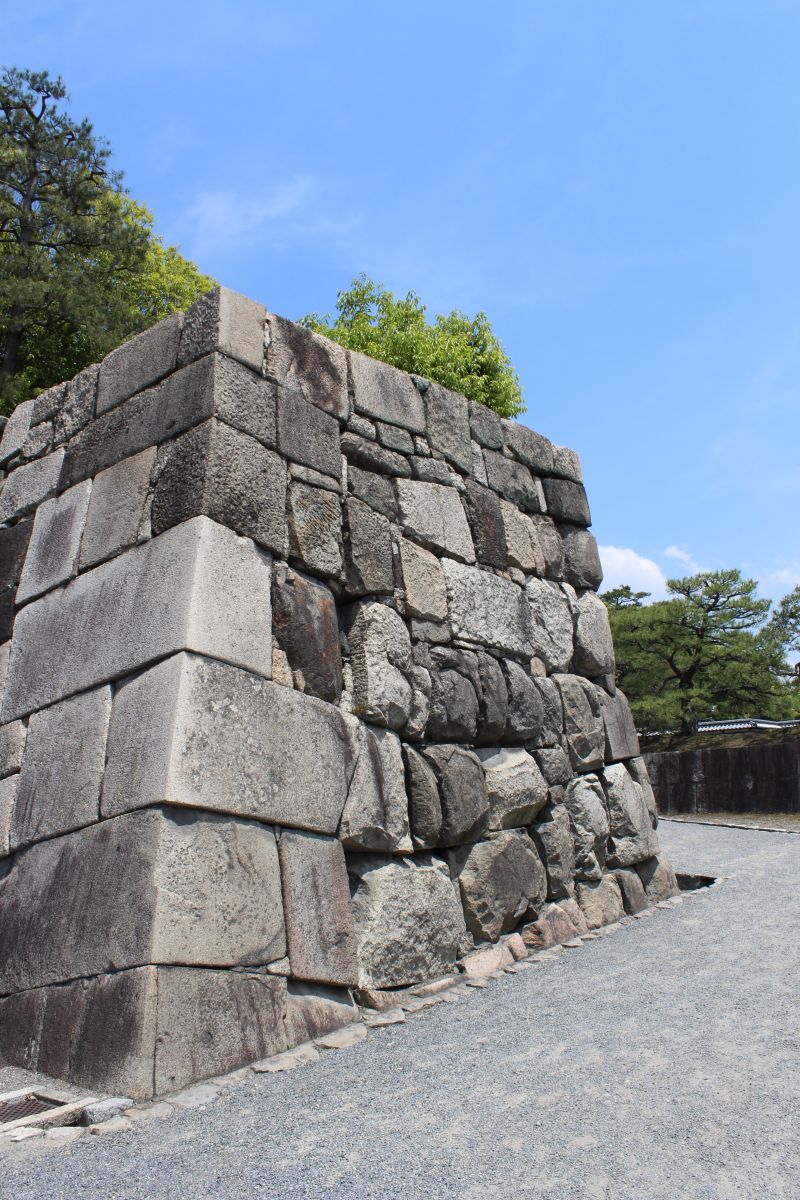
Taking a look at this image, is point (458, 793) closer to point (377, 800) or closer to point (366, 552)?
point (377, 800)

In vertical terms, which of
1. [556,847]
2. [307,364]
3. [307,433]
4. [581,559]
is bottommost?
[556,847]

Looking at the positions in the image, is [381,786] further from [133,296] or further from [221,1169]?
[133,296]

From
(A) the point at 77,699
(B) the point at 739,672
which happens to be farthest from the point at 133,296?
(A) the point at 77,699

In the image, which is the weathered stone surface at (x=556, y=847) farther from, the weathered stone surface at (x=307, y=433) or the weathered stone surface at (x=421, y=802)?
the weathered stone surface at (x=307, y=433)

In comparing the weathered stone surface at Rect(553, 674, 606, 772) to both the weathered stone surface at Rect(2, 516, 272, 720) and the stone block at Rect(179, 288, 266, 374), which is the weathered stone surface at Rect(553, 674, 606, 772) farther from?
the stone block at Rect(179, 288, 266, 374)

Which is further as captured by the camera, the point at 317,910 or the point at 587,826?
the point at 587,826

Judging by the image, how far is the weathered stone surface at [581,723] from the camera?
611cm

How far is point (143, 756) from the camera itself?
3553mm

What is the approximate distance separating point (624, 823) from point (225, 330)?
13.4ft

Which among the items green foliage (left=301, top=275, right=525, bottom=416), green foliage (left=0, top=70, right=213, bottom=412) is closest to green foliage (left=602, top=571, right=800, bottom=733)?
green foliage (left=301, top=275, right=525, bottom=416)

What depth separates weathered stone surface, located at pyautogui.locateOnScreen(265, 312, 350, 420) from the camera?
15.4 feet

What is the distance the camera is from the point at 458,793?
16.0 feet

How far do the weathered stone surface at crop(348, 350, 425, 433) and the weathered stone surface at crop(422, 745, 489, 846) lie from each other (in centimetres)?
190

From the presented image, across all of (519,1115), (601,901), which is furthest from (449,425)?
(519,1115)
